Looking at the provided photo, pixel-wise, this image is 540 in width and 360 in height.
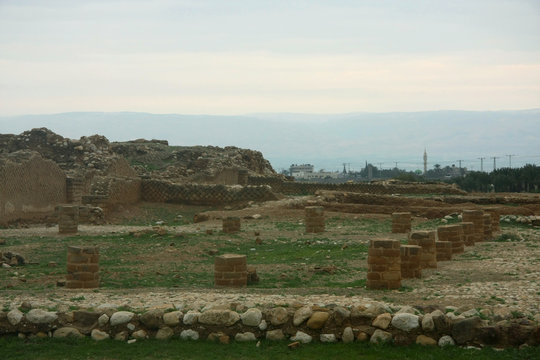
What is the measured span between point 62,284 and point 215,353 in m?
4.75

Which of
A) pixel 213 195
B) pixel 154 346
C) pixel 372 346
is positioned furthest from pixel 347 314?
pixel 213 195

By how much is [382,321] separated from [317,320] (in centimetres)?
83

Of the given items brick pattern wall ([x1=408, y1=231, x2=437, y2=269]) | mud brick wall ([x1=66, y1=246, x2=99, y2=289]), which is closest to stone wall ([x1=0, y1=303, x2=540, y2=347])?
mud brick wall ([x1=66, y1=246, x2=99, y2=289])

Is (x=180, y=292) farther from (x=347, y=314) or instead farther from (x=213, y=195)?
(x=213, y=195)

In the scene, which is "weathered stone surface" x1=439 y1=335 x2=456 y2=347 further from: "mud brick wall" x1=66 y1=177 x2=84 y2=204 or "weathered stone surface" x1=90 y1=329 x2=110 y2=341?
"mud brick wall" x1=66 y1=177 x2=84 y2=204

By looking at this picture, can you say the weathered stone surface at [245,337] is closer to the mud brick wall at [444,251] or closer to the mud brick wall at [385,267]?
the mud brick wall at [385,267]

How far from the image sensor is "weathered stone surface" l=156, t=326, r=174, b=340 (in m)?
10.7

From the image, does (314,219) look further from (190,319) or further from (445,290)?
(190,319)

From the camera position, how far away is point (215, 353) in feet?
33.9

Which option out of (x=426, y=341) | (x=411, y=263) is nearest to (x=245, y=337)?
(x=426, y=341)

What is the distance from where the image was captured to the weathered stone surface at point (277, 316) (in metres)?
10.7

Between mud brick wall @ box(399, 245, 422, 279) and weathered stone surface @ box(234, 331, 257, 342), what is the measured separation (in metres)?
4.36

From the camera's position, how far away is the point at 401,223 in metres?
21.8

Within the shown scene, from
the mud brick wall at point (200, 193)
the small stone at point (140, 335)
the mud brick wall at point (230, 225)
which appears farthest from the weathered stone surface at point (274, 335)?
the mud brick wall at point (200, 193)
